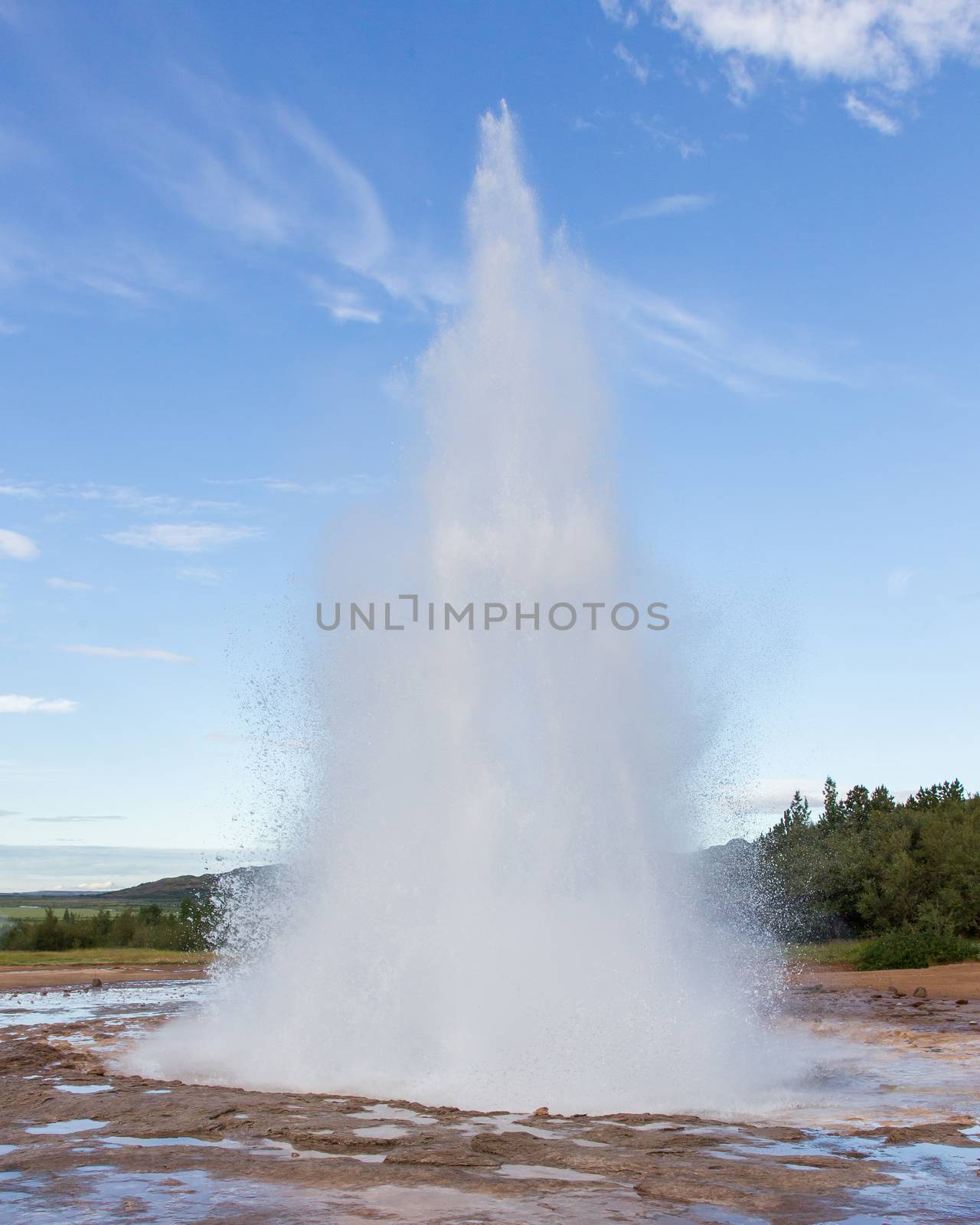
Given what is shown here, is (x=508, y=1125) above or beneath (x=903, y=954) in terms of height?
above

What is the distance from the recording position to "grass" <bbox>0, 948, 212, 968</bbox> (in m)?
50.2

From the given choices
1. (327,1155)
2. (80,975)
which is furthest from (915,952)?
(327,1155)

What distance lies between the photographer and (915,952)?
3509 cm

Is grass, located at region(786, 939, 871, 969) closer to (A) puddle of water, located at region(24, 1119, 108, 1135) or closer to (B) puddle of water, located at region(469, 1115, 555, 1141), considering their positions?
(B) puddle of water, located at region(469, 1115, 555, 1141)

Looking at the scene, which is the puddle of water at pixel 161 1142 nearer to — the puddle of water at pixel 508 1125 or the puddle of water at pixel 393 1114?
the puddle of water at pixel 393 1114

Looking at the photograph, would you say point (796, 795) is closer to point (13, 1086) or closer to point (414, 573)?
point (414, 573)

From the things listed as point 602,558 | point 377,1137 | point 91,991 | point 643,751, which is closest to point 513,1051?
point 377,1137

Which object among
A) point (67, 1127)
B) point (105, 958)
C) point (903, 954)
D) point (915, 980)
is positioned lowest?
point (105, 958)

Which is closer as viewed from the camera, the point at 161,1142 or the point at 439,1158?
the point at 439,1158

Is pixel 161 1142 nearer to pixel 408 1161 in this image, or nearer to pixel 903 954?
pixel 408 1161

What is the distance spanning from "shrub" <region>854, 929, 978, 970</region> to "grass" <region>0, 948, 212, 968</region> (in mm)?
28384

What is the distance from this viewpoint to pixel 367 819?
1524cm

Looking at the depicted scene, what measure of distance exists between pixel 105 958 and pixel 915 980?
1435 inches

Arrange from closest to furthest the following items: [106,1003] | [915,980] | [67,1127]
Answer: [67,1127], [106,1003], [915,980]
